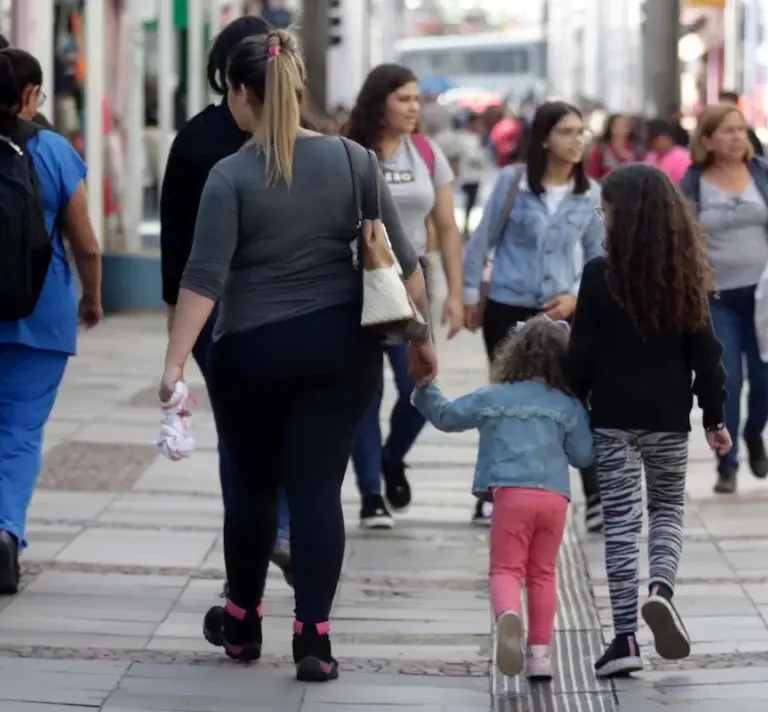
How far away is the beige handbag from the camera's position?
16.8ft

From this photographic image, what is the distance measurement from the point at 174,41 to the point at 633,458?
1425 centimetres

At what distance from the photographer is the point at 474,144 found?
27781 millimetres

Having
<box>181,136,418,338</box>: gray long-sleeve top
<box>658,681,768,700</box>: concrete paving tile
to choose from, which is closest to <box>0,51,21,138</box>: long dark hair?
<box>181,136,418,338</box>: gray long-sleeve top

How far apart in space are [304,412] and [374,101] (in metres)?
2.52

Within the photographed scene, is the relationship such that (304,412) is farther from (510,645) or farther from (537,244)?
(537,244)

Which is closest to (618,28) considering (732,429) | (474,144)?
(474,144)

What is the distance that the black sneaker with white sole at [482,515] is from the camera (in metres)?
8.04

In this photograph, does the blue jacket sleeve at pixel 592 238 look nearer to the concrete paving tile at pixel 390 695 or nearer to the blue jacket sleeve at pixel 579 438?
the blue jacket sleeve at pixel 579 438

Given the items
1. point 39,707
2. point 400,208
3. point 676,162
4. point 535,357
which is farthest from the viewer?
point 676,162

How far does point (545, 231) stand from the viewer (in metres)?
7.72

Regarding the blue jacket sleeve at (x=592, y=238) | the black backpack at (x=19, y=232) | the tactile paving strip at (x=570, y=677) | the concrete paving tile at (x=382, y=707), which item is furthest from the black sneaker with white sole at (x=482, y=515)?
the concrete paving tile at (x=382, y=707)

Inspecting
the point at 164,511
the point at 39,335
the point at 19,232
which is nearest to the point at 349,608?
the point at 39,335

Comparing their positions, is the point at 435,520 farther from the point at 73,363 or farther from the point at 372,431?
the point at 73,363

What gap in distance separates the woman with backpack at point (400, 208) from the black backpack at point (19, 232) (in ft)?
5.26
